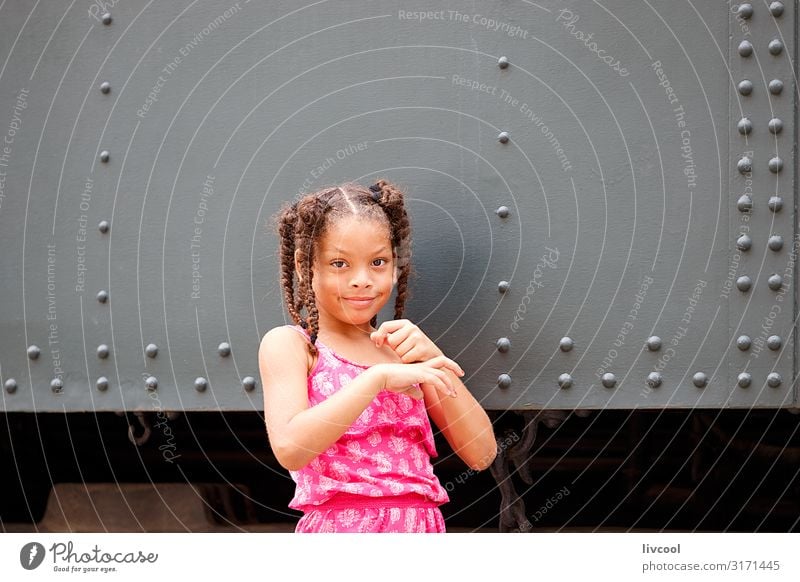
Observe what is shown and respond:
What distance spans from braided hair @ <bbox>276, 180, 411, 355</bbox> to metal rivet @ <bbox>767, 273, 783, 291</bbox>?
2.12 feet

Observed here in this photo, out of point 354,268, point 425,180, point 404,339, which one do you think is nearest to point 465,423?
point 404,339

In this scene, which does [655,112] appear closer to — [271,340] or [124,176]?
[271,340]

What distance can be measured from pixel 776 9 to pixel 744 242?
1.40 ft

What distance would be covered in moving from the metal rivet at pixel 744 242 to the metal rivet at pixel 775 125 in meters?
0.20

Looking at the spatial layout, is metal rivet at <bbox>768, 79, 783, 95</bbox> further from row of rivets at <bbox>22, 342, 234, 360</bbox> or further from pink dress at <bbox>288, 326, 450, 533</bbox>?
row of rivets at <bbox>22, 342, 234, 360</bbox>

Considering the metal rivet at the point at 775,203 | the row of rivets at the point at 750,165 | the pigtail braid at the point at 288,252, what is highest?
the row of rivets at the point at 750,165

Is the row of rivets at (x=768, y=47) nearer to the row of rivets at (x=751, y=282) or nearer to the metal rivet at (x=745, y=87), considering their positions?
the metal rivet at (x=745, y=87)

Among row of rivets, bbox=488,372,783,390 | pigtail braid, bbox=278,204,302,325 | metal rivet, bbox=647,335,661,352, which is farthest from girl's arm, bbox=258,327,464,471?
metal rivet, bbox=647,335,661,352

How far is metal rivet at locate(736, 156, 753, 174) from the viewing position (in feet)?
6.51

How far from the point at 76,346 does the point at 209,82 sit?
0.59 metres

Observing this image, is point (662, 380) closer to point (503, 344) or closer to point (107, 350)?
point (503, 344)

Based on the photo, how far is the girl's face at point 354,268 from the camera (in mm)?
1745

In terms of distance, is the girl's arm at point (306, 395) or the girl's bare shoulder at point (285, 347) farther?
the girl's bare shoulder at point (285, 347)
